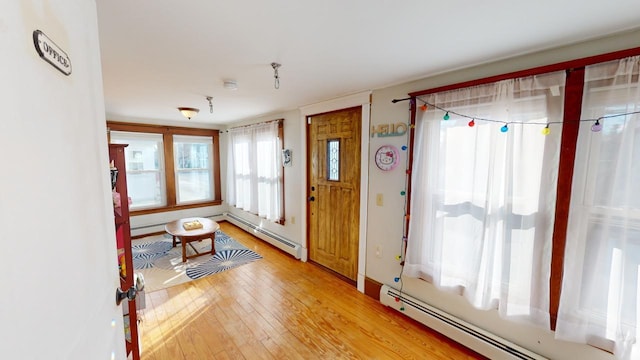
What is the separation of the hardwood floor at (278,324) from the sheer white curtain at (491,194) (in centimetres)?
57

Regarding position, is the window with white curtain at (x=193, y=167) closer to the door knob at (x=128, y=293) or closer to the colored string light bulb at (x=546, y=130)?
the door knob at (x=128, y=293)

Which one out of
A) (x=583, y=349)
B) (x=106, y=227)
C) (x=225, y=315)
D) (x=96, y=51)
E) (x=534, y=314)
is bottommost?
(x=225, y=315)

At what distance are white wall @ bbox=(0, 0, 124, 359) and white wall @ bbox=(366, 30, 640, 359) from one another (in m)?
2.12

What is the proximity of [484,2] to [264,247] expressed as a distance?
385 cm

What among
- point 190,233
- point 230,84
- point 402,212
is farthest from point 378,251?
point 190,233

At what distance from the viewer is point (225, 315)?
7.50 ft

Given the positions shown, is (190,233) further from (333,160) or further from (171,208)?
(333,160)

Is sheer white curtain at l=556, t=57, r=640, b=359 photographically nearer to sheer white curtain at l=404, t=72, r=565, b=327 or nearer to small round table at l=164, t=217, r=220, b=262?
sheer white curtain at l=404, t=72, r=565, b=327

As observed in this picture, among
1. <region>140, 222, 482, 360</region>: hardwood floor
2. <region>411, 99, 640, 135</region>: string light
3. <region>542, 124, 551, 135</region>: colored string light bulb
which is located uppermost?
<region>411, 99, 640, 135</region>: string light

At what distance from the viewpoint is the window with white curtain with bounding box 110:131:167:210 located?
4262 mm

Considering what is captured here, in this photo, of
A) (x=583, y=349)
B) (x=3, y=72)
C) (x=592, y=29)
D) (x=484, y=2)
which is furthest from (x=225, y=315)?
(x=592, y=29)

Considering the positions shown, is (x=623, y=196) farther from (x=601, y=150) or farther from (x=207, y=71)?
(x=207, y=71)

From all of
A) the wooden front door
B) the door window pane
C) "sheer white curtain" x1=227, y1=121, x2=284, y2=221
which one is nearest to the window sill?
"sheer white curtain" x1=227, y1=121, x2=284, y2=221

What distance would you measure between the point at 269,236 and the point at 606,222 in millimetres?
3692
